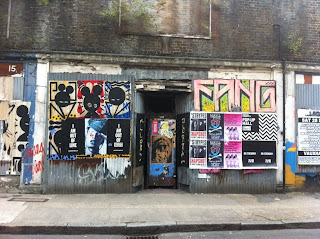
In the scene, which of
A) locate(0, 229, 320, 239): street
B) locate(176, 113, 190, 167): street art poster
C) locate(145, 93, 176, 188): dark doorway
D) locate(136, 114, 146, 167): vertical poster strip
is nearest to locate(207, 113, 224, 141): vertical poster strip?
locate(176, 113, 190, 167): street art poster

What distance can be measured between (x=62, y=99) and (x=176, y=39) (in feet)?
13.5

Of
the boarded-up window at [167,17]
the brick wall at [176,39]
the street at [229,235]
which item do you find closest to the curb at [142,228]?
the street at [229,235]

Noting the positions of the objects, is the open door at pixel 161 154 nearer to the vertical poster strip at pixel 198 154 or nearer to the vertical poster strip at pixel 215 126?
the vertical poster strip at pixel 198 154

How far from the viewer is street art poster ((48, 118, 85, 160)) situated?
8102 millimetres

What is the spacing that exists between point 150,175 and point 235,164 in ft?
9.31

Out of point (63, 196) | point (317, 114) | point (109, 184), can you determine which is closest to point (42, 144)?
point (63, 196)

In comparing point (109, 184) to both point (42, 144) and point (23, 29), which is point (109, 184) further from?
point (23, 29)

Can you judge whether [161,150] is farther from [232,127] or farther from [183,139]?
[232,127]

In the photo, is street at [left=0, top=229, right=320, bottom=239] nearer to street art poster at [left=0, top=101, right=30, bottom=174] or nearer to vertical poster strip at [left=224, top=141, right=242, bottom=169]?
vertical poster strip at [left=224, top=141, right=242, bottom=169]

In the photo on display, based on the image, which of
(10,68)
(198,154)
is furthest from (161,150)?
(10,68)

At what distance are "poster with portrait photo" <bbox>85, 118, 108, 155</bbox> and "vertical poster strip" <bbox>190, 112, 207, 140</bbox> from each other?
2.72m

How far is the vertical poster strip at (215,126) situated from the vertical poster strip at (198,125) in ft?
0.43

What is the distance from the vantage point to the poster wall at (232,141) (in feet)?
27.9

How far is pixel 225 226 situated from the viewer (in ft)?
19.2
